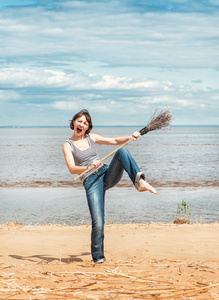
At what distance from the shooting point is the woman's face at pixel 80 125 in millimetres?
6277

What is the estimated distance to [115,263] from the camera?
645cm

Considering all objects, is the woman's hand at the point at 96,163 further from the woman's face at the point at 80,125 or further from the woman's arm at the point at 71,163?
the woman's face at the point at 80,125

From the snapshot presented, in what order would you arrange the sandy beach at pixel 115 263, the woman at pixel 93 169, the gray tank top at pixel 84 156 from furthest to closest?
the gray tank top at pixel 84 156
the woman at pixel 93 169
the sandy beach at pixel 115 263

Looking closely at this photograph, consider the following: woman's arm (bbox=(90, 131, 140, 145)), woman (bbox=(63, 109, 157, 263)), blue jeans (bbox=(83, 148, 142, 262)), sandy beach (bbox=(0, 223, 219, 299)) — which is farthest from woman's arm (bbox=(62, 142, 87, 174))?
sandy beach (bbox=(0, 223, 219, 299))

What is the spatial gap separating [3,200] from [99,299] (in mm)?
12023

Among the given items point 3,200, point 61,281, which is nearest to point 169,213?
point 3,200

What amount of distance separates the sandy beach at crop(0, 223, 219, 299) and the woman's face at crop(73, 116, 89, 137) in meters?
1.88

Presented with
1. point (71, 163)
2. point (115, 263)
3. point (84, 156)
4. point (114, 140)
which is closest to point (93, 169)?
point (84, 156)

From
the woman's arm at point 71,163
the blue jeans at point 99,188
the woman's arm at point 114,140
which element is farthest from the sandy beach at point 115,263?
the woman's arm at point 114,140

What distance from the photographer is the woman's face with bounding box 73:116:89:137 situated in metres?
6.28

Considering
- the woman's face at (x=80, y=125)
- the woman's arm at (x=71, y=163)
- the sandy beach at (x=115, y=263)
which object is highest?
the woman's face at (x=80, y=125)

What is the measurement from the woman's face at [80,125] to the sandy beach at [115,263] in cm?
188

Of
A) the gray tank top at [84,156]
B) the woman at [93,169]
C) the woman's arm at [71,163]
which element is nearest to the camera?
the woman's arm at [71,163]

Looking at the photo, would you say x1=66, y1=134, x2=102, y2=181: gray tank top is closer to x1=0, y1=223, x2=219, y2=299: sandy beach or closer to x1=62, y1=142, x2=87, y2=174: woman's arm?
x1=62, y1=142, x2=87, y2=174: woman's arm
